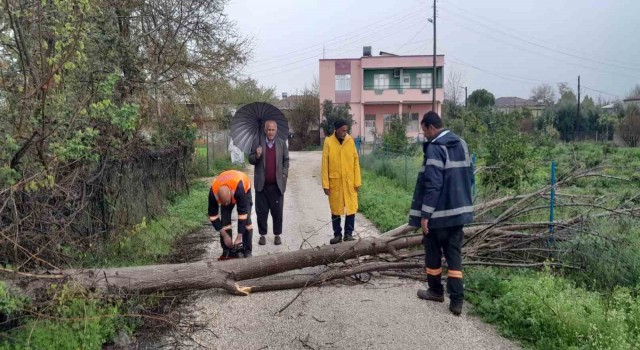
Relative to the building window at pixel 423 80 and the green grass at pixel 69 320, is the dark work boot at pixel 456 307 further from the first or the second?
the building window at pixel 423 80

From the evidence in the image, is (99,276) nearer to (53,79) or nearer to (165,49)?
(53,79)

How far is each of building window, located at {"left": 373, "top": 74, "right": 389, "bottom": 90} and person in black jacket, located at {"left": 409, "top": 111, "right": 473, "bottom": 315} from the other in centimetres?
4379

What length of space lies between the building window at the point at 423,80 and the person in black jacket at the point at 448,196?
43850 millimetres

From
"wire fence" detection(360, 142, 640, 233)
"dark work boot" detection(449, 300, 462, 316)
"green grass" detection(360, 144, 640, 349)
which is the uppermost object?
"wire fence" detection(360, 142, 640, 233)

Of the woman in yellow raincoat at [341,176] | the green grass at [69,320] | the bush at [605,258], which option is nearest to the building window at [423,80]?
the woman in yellow raincoat at [341,176]

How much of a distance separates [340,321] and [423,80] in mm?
44875

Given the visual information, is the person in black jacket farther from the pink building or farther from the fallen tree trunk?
the pink building

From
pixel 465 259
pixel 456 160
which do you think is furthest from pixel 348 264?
pixel 456 160

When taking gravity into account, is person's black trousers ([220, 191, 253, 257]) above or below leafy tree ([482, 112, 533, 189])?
below

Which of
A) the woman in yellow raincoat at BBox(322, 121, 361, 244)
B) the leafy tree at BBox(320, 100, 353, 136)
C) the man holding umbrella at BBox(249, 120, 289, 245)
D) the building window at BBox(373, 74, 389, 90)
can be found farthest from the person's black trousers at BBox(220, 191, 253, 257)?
the building window at BBox(373, 74, 389, 90)

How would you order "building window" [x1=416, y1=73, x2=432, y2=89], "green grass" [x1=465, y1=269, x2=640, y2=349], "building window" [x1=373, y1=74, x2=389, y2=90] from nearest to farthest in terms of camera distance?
1. "green grass" [x1=465, y1=269, x2=640, y2=349]
2. "building window" [x1=416, y1=73, x2=432, y2=89]
3. "building window" [x1=373, y1=74, x2=389, y2=90]

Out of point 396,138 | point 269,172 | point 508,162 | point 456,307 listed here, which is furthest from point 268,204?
point 396,138

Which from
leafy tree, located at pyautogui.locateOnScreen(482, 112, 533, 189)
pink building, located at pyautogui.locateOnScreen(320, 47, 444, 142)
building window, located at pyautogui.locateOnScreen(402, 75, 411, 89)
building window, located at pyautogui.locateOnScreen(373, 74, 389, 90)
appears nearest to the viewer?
leafy tree, located at pyautogui.locateOnScreen(482, 112, 533, 189)

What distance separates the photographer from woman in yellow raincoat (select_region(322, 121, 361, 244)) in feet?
23.6
